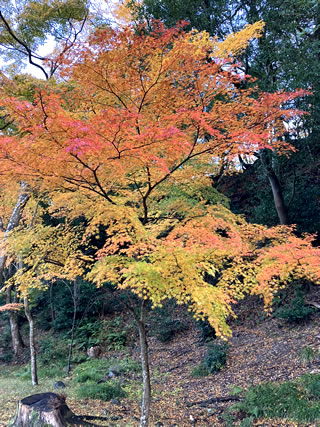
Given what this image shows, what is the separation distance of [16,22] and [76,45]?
537cm

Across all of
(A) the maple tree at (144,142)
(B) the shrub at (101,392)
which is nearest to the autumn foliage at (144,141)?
(A) the maple tree at (144,142)

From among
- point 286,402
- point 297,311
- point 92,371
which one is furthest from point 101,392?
point 297,311

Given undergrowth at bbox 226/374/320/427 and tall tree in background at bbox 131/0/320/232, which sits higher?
tall tree in background at bbox 131/0/320/232

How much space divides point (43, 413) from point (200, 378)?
4.67 metres

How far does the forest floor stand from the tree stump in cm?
73

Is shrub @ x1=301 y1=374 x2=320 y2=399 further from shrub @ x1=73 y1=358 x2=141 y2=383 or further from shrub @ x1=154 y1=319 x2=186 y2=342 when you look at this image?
shrub @ x1=154 y1=319 x2=186 y2=342

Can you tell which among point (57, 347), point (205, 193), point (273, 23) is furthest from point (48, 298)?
point (273, 23)

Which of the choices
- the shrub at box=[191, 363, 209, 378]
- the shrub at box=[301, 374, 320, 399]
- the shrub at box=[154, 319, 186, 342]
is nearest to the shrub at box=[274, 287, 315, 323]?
the shrub at box=[191, 363, 209, 378]

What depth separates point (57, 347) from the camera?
12750mm

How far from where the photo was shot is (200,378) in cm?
768

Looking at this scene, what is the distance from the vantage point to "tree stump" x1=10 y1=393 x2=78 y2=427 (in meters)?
4.12

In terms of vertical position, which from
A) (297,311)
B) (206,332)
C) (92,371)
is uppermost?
(297,311)

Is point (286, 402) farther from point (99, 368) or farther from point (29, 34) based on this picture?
point (29, 34)

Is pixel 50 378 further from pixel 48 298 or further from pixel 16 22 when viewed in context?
pixel 16 22
